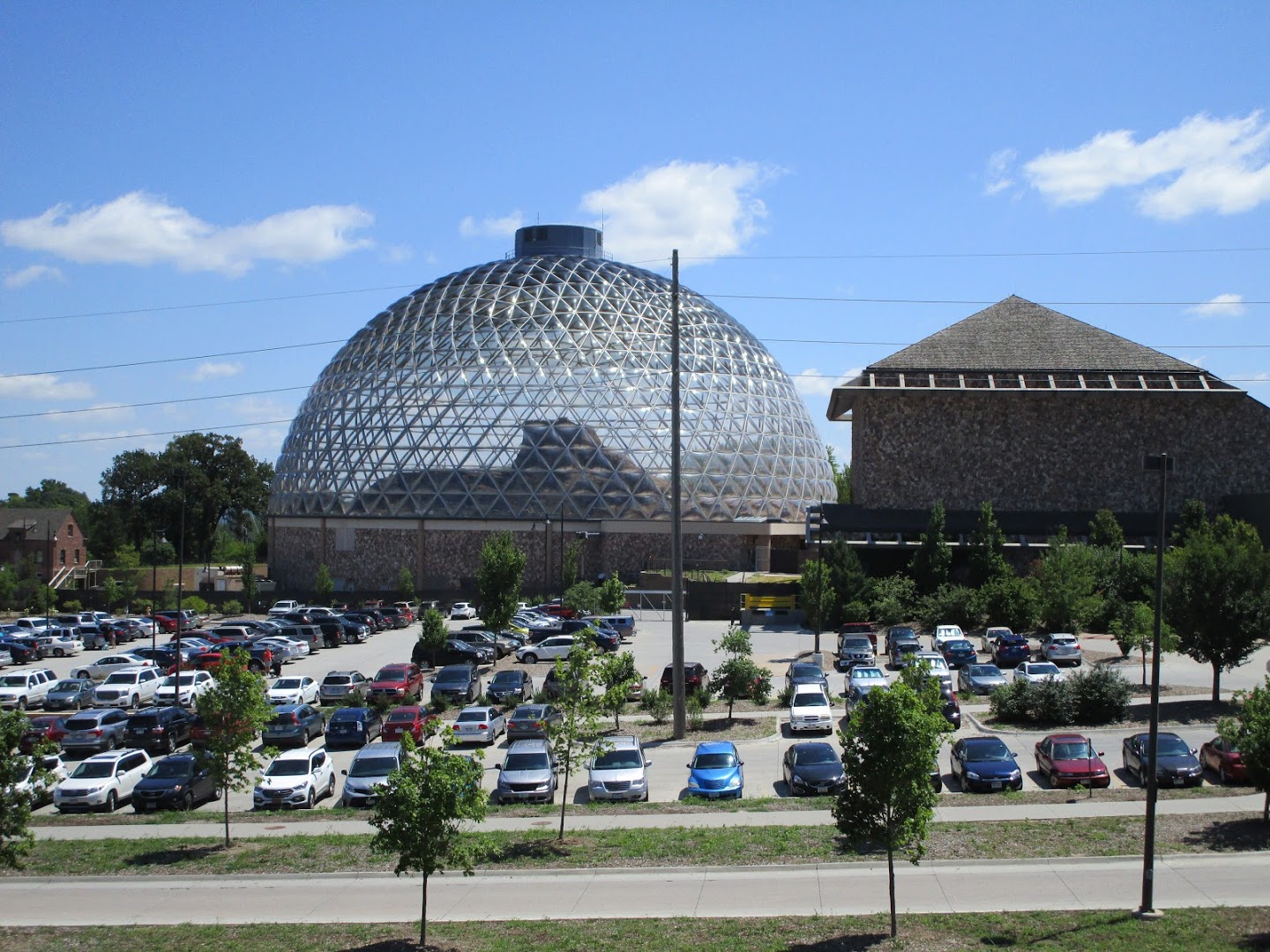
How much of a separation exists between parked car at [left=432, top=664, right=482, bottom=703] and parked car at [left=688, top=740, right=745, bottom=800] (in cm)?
→ 1288

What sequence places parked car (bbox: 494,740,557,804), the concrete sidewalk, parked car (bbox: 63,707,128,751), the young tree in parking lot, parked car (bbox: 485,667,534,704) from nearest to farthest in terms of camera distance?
the concrete sidewalk < the young tree in parking lot < parked car (bbox: 494,740,557,804) < parked car (bbox: 63,707,128,751) < parked car (bbox: 485,667,534,704)

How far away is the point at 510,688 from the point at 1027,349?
3562 cm

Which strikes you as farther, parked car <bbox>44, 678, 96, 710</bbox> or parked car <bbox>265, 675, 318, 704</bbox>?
parked car <bbox>44, 678, 96, 710</bbox>

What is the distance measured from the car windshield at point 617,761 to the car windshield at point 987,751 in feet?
20.5

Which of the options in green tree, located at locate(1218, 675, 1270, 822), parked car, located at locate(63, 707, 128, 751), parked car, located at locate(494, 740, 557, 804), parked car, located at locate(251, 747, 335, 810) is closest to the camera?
green tree, located at locate(1218, 675, 1270, 822)

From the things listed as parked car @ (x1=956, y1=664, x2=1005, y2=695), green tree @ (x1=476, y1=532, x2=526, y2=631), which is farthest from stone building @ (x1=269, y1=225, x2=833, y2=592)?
→ parked car @ (x1=956, y1=664, x2=1005, y2=695)

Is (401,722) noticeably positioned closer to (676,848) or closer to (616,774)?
(616,774)

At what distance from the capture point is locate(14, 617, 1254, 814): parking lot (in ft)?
80.0

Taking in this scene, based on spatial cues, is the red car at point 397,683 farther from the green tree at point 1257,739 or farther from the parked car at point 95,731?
the green tree at point 1257,739

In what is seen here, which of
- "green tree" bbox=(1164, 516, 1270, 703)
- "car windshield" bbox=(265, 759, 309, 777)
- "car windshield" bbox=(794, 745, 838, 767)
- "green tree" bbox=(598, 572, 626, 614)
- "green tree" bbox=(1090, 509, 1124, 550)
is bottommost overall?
"car windshield" bbox=(265, 759, 309, 777)

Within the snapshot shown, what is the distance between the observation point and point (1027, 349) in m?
60.3

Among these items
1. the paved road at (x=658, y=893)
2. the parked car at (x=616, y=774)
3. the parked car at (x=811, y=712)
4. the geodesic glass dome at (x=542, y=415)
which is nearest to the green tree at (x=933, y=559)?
the geodesic glass dome at (x=542, y=415)

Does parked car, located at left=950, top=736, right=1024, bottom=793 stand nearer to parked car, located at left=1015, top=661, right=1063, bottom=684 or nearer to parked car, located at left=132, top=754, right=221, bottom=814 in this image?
parked car, located at left=1015, top=661, right=1063, bottom=684

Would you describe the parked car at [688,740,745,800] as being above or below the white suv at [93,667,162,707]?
above
